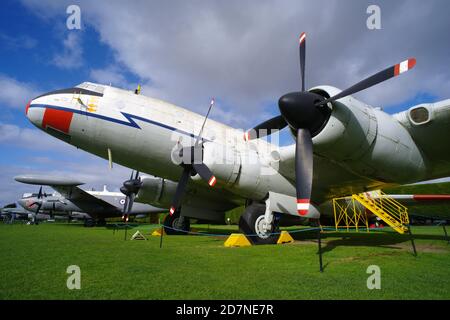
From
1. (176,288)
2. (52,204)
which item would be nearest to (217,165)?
(176,288)

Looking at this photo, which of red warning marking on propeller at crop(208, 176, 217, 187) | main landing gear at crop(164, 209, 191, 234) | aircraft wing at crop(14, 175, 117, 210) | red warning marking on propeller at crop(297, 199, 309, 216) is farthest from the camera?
aircraft wing at crop(14, 175, 117, 210)

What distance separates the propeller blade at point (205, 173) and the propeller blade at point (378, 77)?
12.7ft

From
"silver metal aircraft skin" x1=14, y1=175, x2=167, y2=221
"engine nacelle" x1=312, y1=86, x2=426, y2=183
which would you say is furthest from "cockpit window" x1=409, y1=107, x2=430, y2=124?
"silver metal aircraft skin" x1=14, y1=175, x2=167, y2=221

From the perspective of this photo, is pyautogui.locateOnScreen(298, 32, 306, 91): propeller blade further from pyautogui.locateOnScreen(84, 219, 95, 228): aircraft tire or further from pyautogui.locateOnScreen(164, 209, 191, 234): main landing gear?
pyautogui.locateOnScreen(84, 219, 95, 228): aircraft tire

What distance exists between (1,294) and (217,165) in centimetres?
622

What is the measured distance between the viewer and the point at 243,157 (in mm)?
9633

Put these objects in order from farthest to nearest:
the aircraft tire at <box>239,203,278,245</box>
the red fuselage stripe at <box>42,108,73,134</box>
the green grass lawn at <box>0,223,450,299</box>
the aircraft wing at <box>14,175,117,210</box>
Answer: the aircraft wing at <box>14,175,117,210</box>
the red fuselage stripe at <box>42,108,73,134</box>
the aircraft tire at <box>239,203,278,245</box>
the green grass lawn at <box>0,223,450,299</box>

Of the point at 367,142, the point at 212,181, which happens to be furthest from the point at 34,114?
the point at 367,142

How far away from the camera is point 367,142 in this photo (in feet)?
23.0

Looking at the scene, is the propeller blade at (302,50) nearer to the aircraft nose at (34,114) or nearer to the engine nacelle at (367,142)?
the engine nacelle at (367,142)

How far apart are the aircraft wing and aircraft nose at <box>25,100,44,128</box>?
17.0 m

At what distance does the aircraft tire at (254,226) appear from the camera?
943 cm

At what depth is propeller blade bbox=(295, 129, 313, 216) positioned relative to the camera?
6529mm
